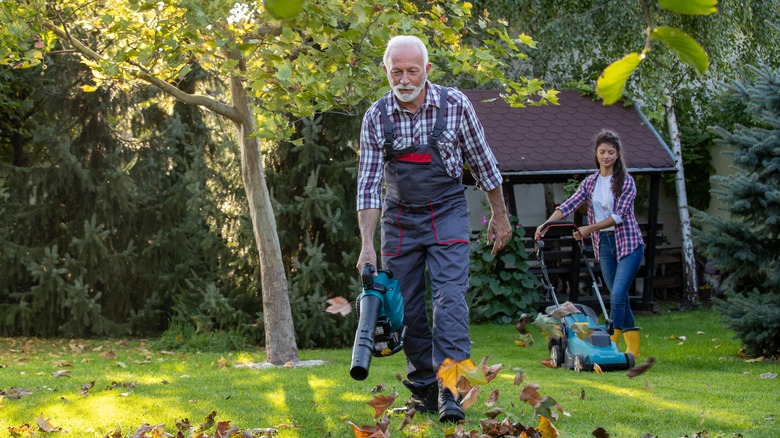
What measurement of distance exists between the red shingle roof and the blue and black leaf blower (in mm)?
8332

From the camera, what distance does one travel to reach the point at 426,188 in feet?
14.6

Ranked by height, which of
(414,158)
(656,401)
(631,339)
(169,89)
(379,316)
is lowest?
(656,401)

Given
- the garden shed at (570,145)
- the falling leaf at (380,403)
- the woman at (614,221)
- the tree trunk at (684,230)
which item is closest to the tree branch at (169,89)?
the woman at (614,221)

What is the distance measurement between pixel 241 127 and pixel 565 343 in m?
3.21

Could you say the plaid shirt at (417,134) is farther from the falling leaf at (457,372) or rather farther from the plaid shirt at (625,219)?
the plaid shirt at (625,219)

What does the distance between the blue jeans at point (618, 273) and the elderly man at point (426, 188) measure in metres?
2.91

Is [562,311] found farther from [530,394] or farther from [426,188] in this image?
[426,188]

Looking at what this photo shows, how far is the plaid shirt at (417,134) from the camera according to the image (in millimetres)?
4465

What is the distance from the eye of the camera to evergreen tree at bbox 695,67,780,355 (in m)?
7.73

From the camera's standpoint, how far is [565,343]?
7.61 metres

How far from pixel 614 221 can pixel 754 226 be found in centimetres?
151

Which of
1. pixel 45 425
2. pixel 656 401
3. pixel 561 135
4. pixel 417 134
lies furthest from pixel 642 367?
pixel 561 135

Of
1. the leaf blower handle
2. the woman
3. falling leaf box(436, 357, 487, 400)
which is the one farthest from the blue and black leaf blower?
the woman

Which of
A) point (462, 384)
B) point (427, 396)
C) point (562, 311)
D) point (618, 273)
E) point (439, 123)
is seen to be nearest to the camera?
point (462, 384)
